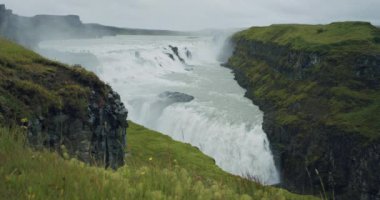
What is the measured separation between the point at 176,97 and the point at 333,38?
3094 cm

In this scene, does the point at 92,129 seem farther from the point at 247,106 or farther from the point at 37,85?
the point at 247,106

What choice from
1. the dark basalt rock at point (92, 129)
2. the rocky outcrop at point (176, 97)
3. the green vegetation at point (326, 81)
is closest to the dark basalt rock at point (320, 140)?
the green vegetation at point (326, 81)

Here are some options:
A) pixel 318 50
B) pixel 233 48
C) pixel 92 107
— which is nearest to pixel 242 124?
pixel 318 50

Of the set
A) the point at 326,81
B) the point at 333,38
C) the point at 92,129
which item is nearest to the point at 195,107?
the point at 326,81

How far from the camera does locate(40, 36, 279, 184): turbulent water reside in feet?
191

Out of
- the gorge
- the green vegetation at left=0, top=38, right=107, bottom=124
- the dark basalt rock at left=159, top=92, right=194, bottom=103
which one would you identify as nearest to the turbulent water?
the dark basalt rock at left=159, top=92, right=194, bottom=103

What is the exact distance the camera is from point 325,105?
214ft

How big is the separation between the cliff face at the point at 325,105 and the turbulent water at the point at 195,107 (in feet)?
8.88

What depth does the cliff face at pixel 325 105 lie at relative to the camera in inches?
2055

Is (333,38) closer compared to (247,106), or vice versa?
(247,106)

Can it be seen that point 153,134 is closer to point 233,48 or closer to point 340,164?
point 340,164

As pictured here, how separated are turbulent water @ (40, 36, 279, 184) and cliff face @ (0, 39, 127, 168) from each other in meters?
12.7

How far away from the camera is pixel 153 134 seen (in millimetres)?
49312

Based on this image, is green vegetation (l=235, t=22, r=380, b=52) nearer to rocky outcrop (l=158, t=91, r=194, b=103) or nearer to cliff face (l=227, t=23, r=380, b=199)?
cliff face (l=227, t=23, r=380, b=199)
